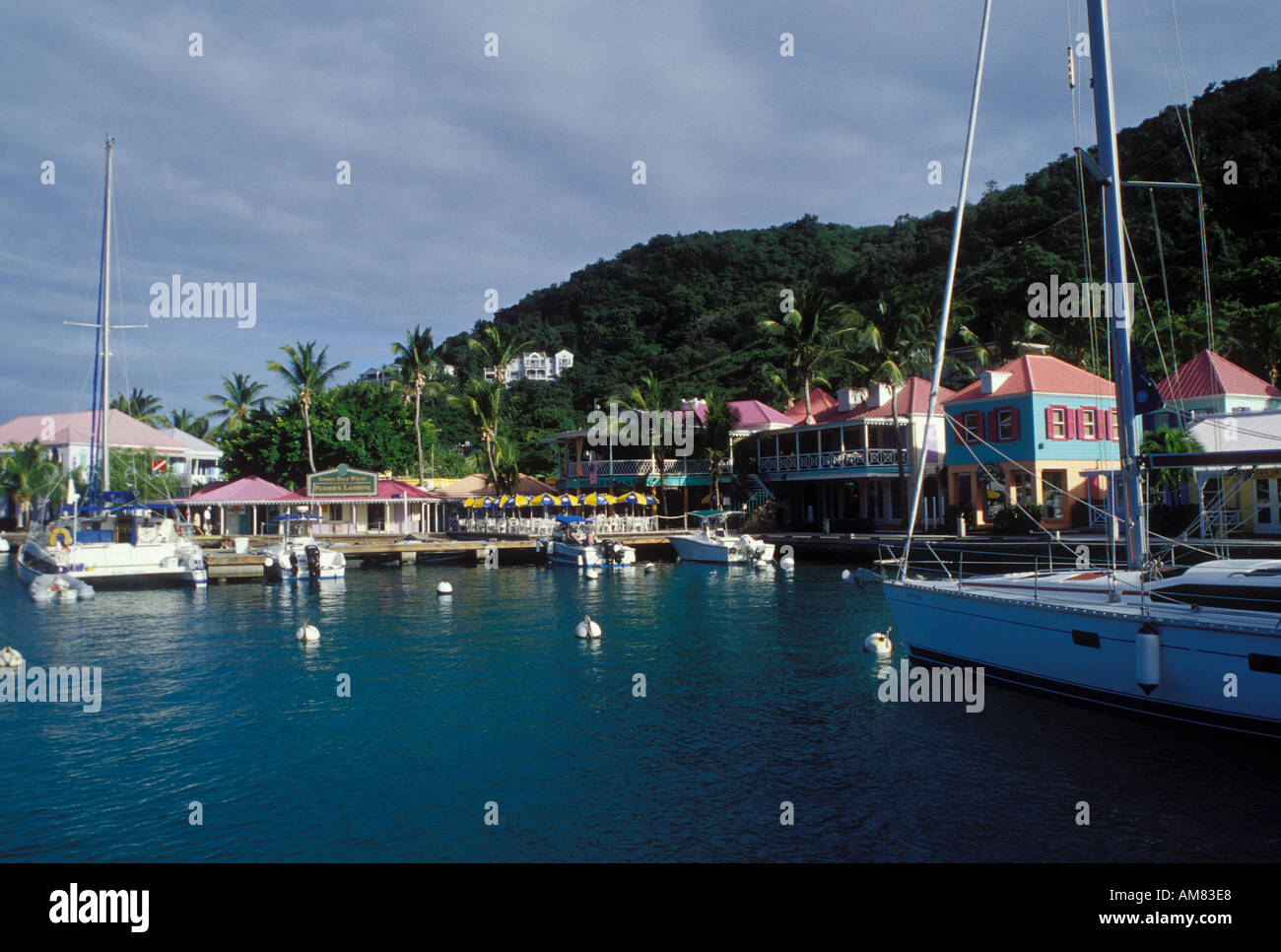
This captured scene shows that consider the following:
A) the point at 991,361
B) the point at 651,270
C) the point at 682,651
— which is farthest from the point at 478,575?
the point at 651,270

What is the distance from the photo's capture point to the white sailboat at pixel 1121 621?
12875 mm

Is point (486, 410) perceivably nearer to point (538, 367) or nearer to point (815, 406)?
point (815, 406)

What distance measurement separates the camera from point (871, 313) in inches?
2958

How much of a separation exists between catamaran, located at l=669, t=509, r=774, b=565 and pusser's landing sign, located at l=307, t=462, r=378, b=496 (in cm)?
2296

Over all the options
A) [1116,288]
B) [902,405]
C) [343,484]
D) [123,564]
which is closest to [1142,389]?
[1116,288]

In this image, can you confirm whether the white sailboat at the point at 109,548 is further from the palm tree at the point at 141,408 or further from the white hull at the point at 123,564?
the palm tree at the point at 141,408

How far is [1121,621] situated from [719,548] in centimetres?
3073

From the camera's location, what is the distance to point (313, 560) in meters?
41.2

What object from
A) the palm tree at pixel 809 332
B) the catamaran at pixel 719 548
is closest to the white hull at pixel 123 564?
the catamaran at pixel 719 548

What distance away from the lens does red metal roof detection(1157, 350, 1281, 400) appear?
3878cm

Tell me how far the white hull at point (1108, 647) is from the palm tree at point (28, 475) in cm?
6988
